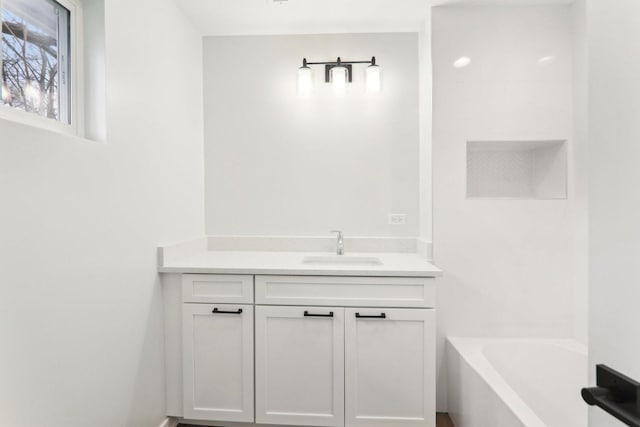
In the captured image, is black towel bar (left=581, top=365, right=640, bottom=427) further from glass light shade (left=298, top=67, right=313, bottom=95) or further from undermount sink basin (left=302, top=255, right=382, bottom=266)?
glass light shade (left=298, top=67, right=313, bottom=95)

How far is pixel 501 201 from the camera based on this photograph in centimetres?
206

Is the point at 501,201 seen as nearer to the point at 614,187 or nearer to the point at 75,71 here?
the point at 614,187

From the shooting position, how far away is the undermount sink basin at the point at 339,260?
2229 mm

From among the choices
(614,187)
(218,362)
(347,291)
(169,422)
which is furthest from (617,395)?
(169,422)

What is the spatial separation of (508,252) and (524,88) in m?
0.97

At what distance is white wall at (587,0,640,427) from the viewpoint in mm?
546

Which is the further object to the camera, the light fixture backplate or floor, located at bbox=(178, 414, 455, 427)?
the light fixture backplate

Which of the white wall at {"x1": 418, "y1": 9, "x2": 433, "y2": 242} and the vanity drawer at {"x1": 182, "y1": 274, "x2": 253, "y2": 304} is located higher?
the white wall at {"x1": 418, "y1": 9, "x2": 433, "y2": 242}

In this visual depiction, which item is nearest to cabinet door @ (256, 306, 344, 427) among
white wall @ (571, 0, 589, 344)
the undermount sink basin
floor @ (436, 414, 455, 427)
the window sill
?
the undermount sink basin

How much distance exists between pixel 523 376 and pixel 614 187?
1.77 metres

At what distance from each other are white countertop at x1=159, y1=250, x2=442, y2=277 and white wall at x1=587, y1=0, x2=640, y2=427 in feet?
3.75

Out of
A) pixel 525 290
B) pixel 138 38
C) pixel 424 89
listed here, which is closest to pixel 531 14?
pixel 424 89

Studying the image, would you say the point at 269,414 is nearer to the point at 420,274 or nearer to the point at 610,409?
the point at 420,274

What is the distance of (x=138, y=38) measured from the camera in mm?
1656
